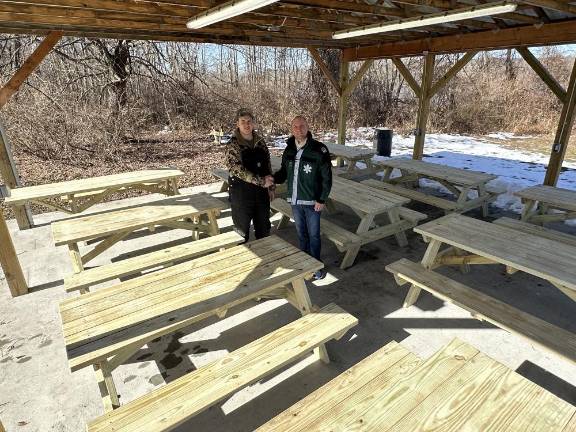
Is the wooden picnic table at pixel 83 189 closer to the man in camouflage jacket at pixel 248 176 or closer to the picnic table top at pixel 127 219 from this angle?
the picnic table top at pixel 127 219

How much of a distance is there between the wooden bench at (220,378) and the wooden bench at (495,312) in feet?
3.36

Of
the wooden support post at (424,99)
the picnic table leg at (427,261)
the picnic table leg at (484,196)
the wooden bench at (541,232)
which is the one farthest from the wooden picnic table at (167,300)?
the wooden support post at (424,99)

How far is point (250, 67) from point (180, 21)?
11494mm

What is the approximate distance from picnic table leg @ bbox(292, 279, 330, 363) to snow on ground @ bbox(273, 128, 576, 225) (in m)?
4.93

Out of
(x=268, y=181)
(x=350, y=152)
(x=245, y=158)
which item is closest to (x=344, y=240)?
(x=268, y=181)

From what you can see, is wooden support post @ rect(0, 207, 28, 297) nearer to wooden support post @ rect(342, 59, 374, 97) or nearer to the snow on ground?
the snow on ground

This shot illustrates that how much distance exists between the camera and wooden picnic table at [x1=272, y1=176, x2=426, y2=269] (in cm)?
420

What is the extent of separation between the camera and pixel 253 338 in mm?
3088

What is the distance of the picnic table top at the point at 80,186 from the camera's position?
4824 mm

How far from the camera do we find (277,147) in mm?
11250

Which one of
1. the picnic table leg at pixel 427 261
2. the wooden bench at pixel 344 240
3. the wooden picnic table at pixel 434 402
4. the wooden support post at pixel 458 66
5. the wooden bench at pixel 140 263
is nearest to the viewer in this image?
the wooden picnic table at pixel 434 402

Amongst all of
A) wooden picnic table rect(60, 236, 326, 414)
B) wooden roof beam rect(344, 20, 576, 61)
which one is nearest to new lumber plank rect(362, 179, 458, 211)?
wooden roof beam rect(344, 20, 576, 61)

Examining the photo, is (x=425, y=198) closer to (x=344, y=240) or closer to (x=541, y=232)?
(x=541, y=232)

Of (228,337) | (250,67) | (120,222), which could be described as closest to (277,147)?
(250,67)
